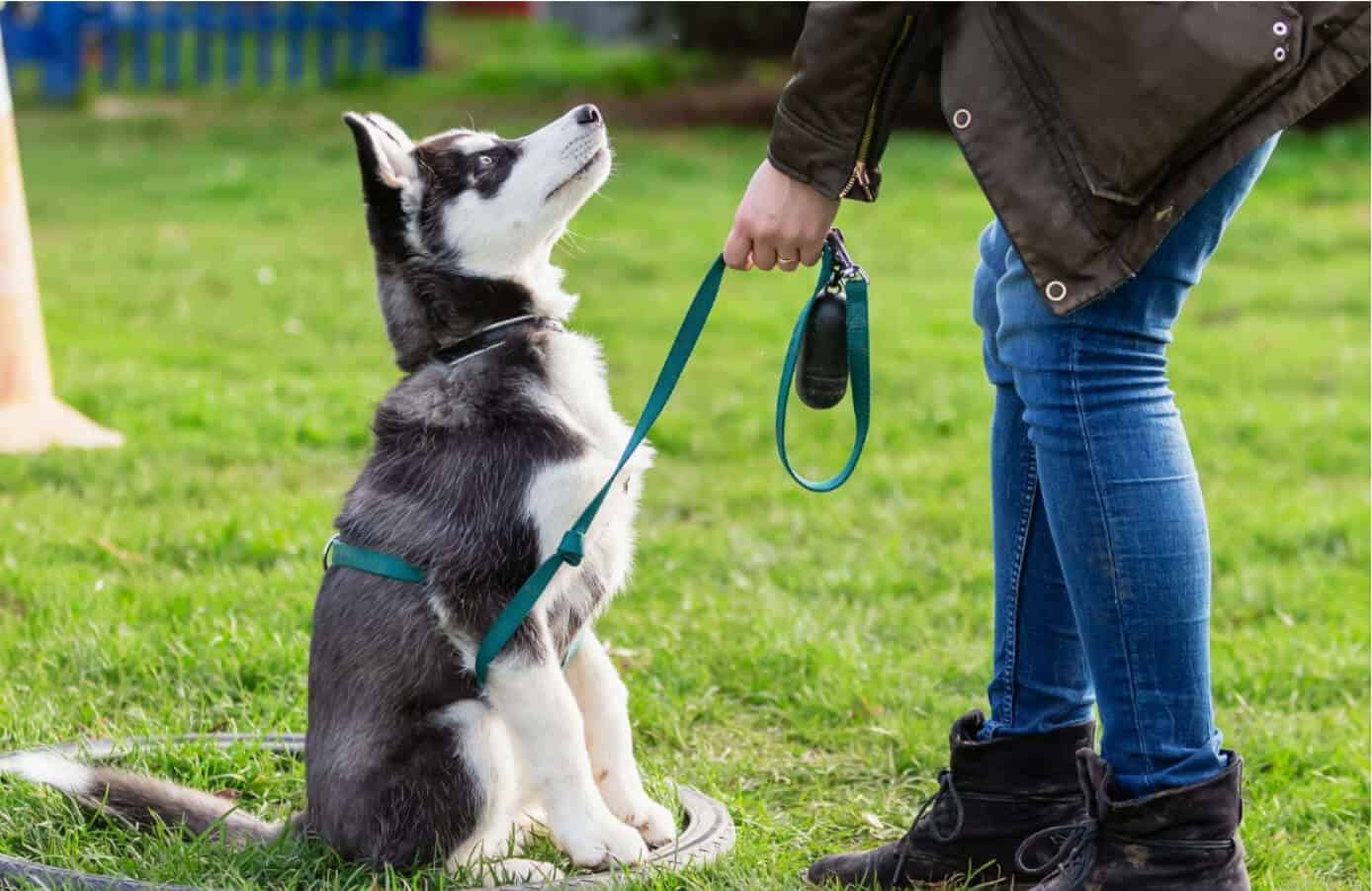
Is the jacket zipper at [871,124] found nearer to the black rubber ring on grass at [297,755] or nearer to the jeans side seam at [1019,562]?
the jeans side seam at [1019,562]

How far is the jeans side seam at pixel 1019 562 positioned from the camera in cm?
292

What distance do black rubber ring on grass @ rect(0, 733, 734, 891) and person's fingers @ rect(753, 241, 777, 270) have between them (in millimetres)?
1053

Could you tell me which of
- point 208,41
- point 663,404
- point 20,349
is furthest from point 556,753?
point 208,41

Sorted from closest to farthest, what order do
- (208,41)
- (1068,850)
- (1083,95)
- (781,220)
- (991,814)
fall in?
(1083,95)
(781,220)
(1068,850)
(991,814)
(208,41)

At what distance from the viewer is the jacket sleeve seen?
243 centimetres

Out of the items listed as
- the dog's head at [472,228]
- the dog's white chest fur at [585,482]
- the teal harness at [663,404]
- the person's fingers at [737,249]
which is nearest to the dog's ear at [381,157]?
the dog's head at [472,228]

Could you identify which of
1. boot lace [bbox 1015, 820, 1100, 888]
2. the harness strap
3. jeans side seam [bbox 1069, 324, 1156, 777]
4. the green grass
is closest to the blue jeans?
jeans side seam [bbox 1069, 324, 1156, 777]

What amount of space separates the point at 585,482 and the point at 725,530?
8.32 ft

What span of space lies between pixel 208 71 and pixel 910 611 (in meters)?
17.3

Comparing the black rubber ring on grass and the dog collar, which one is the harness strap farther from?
the black rubber ring on grass

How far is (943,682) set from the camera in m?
4.21

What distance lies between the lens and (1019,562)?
2.95 meters

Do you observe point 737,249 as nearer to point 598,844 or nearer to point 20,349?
point 598,844

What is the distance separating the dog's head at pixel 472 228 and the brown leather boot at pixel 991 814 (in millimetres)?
1163
